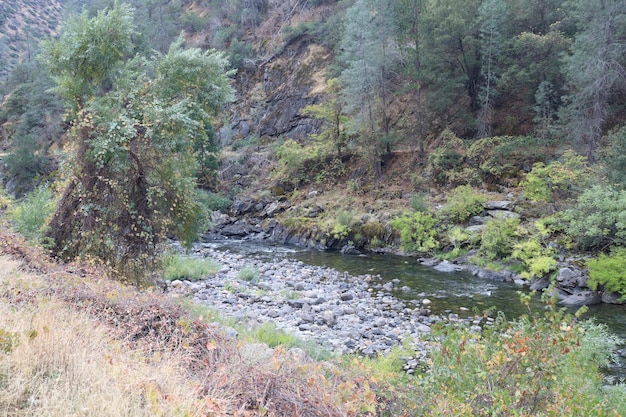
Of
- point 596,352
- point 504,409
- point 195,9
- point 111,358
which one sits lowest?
point 596,352

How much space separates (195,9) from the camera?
52.4 m

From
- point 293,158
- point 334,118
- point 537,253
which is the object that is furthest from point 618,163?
point 293,158

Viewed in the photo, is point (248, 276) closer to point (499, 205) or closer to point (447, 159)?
point (499, 205)

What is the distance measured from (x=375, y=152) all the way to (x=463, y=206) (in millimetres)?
8250

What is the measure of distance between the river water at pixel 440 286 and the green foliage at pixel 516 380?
185cm

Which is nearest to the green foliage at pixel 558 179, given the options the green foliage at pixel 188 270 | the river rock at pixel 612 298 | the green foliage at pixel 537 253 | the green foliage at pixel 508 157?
the green foliage at pixel 537 253

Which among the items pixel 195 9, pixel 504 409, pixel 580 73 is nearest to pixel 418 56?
pixel 580 73

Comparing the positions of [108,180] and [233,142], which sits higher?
[233,142]

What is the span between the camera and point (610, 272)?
416 inches

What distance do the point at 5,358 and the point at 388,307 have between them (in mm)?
8252

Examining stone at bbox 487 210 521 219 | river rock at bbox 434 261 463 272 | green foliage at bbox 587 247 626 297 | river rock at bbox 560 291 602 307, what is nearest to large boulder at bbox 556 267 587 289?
green foliage at bbox 587 247 626 297

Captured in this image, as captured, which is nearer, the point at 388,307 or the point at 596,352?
the point at 596,352

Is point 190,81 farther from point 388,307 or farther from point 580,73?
point 580,73

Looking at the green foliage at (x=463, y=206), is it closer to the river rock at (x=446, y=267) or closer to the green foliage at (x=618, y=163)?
the river rock at (x=446, y=267)
